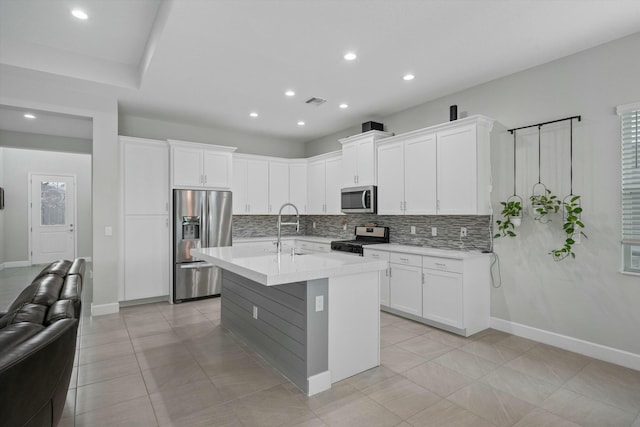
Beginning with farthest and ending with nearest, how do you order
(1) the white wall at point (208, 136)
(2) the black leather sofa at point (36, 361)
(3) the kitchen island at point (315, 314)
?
(1) the white wall at point (208, 136)
(3) the kitchen island at point (315, 314)
(2) the black leather sofa at point (36, 361)

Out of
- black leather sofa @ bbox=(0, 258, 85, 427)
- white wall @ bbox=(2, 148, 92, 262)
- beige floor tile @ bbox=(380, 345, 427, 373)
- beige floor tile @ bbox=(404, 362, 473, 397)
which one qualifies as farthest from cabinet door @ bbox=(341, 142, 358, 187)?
white wall @ bbox=(2, 148, 92, 262)

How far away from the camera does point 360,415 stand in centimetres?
218

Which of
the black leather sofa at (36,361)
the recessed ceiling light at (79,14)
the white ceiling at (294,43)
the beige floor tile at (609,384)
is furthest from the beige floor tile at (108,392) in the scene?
the beige floor tile at (609,384)

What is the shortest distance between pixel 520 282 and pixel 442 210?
1.14 m

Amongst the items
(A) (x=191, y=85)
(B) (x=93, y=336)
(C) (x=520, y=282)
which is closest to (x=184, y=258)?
(B) (x=93, y=336)

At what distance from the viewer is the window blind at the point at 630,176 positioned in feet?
9.35

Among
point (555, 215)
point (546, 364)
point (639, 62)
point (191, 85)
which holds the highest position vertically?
point (191, 85)

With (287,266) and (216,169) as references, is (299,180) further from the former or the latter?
(287,266)

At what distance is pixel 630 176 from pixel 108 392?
15.2ft

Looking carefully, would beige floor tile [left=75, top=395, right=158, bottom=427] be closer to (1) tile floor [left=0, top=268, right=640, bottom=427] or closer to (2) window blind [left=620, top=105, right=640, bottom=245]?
(1) tile floor [left=0, top=268, right=640, bottom=427]

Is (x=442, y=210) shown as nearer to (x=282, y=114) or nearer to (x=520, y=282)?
(x=520, y=282)

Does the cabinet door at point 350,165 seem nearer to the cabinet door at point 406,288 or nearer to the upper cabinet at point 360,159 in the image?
the upper cabinet at point 360,159

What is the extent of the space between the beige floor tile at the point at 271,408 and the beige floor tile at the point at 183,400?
0.20 metres

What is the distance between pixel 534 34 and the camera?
113 inches
